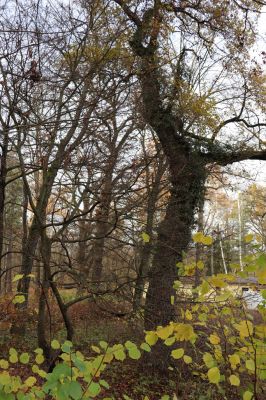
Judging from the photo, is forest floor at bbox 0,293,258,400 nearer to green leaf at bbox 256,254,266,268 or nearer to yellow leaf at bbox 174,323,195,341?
yellow leaf at bbox 174,323,195,341

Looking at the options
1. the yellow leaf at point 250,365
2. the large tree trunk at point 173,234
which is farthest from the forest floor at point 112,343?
the yellow leaf at point 250,365

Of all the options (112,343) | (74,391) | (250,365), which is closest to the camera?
(74,391)

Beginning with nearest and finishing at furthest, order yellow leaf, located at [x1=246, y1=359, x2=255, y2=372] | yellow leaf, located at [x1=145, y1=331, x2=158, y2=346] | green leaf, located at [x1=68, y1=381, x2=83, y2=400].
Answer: green leaf, located at [x1=68, y1=381, x2=83, y2=400], yellow leaf, located at [x1=246, y1=359, x2=255, y2=372], yellow leaf, located at [x1=145, y1=331, x2=158, y2=346]

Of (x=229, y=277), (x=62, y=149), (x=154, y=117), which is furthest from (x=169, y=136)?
(x=229, y=277)

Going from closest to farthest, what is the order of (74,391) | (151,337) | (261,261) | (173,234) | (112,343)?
(74,391)
(261,261)
(151,337)
(112,343)
(173,234)

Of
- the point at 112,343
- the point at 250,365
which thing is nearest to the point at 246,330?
the point at 250,365

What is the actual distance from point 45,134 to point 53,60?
52.0 inches

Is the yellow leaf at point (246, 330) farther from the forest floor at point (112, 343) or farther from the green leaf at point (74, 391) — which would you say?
the forest floor at point (112, 343)

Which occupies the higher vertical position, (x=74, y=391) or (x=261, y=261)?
(x=261, y=261)

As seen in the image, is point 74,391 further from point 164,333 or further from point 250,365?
point 250,365

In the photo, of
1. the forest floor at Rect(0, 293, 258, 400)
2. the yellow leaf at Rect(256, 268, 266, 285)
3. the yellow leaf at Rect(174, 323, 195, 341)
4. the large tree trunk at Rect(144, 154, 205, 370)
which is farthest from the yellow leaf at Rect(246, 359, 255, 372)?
the large tree trunk at Rect(144, 154, 205, 370)

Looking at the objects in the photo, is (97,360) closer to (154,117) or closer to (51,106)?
(51,106)

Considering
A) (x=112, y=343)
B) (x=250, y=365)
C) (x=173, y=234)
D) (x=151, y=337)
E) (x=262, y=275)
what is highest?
(x=173, y=234)

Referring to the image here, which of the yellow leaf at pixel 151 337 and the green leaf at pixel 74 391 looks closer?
the green leaf at pixel 74 391
